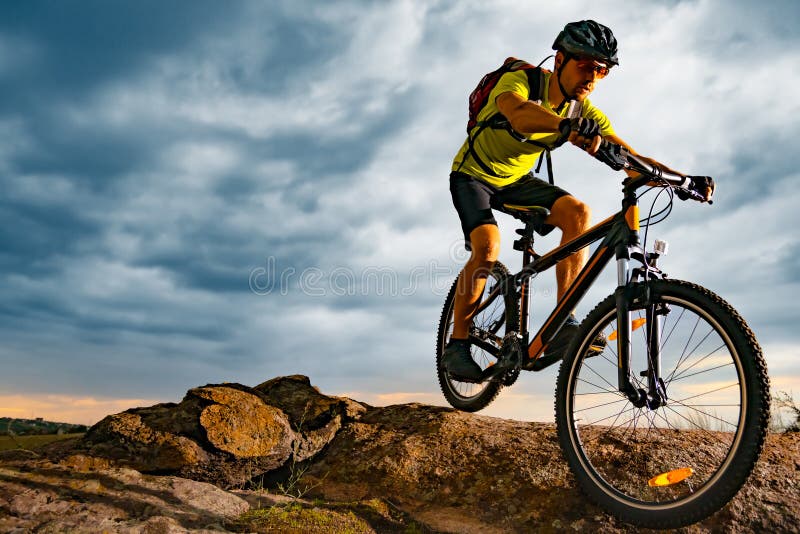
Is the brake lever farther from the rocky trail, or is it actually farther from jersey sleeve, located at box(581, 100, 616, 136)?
the rocky trail

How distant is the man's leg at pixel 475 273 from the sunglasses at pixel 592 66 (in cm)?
154

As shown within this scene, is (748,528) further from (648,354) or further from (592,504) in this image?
(648,354)

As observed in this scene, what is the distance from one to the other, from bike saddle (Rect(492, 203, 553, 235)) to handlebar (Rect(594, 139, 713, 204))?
140 cm

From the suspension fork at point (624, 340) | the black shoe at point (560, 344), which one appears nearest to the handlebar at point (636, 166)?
the suspension fork at point (624, 340)

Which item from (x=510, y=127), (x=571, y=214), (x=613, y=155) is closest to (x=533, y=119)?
(x=613, y=155)

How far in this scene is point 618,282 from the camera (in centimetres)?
397

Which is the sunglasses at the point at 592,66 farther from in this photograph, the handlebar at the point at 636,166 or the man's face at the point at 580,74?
the handlebar at the point at 636,166

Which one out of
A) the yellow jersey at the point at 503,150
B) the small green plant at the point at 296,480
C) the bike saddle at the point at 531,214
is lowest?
the small green plant at the point at 296,480

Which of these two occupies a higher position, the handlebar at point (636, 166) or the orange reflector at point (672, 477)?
the handlebar at point (636, 166)

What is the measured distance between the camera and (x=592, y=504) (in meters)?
3.95

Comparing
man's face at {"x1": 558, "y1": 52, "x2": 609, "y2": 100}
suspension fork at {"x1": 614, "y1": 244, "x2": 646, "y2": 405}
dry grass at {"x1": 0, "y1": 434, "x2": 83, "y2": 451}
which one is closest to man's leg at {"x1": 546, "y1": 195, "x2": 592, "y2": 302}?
man's face at {"x1": 558, "y1": 52, "x2": 609, "y2": 100}

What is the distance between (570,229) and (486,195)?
83 cm

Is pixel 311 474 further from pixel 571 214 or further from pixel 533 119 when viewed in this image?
pixel 533 119

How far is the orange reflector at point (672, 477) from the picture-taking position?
3599 millimetres
